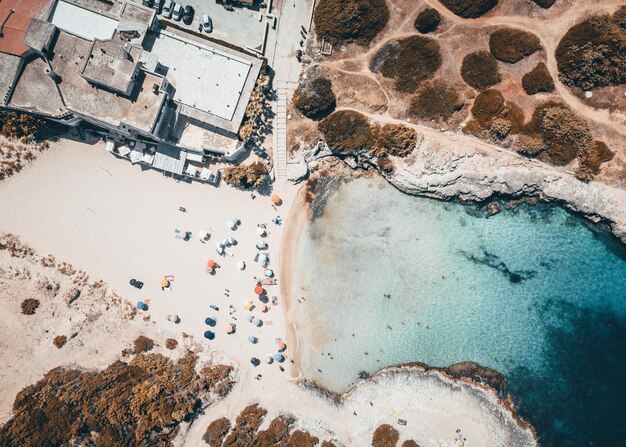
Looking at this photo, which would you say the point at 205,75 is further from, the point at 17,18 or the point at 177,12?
the point at 17,18

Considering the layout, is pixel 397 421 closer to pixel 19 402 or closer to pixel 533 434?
pixel 533 434

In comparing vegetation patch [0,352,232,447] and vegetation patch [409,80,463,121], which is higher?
vegetation patch [409,80,463,121]

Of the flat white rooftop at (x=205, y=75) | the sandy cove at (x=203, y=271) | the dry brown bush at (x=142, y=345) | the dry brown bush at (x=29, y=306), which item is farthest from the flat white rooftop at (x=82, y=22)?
the dry brown bush at (x=142, y=345)

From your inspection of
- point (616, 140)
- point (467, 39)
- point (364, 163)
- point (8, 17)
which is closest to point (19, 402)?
point (8, 17)

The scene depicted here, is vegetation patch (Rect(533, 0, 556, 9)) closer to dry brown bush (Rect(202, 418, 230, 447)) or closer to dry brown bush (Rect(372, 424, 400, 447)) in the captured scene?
dry brown bush (Rect(372, 424, 400, 447))

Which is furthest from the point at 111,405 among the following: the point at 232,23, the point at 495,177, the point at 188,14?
the point at 495,177

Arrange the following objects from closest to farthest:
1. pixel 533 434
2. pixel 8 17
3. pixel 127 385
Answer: pixel 8 17, pixel 127 385, pixel 533 434

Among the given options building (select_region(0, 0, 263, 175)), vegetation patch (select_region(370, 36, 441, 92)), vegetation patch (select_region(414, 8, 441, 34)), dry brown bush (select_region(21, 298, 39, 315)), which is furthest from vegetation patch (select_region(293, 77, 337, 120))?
dry brown bush (select_region(21, 298, 39, 315))
